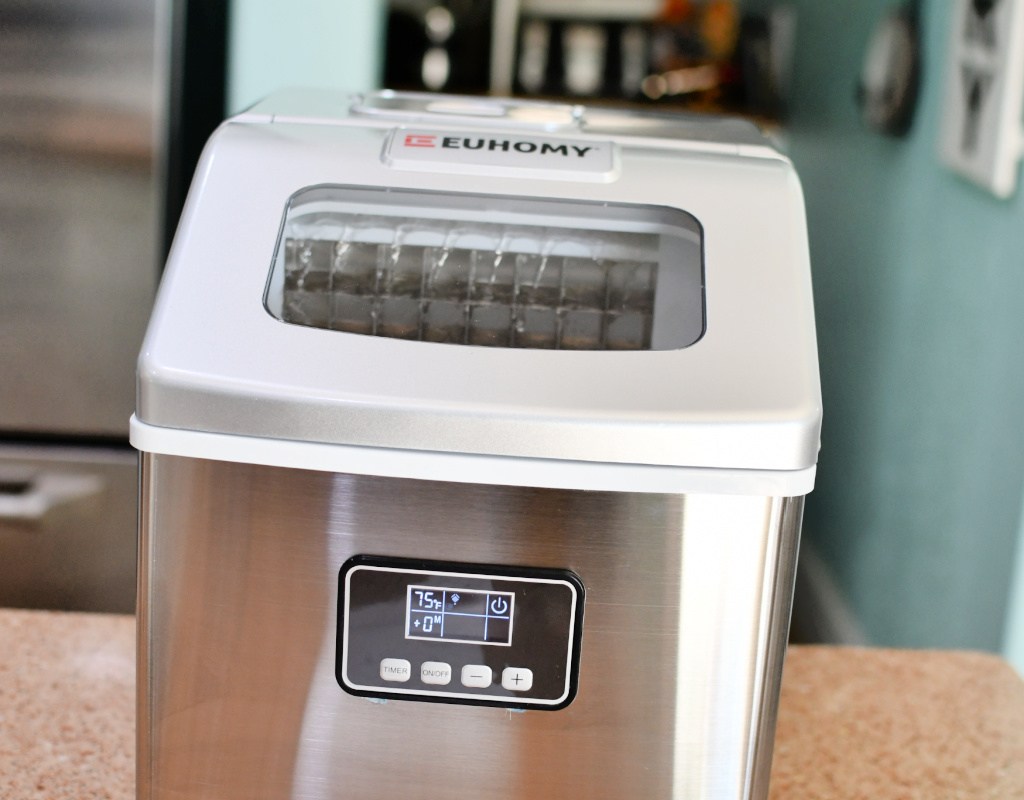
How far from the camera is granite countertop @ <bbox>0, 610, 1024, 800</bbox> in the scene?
71 centimetres

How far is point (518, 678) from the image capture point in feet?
1.86

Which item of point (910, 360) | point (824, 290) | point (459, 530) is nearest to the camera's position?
point (459, 530)

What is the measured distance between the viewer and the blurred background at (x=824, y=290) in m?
1.38

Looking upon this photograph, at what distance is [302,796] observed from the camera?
58cm

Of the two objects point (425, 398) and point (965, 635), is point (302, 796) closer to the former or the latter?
point (425, 398)

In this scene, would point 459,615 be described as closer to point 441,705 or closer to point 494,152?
point 441,705

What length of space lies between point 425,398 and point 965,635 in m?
1.32

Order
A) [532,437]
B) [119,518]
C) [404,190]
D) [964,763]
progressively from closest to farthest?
[532,437], [404,190], [964,763], [119,518]

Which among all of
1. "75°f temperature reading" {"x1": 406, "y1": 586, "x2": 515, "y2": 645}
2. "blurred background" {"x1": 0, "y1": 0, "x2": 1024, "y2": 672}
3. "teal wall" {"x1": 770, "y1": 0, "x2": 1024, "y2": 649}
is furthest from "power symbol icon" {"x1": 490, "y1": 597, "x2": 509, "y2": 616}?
"teal wall" {"x1": 770, "y1": 0, "x2": 1024, "y2": 649}

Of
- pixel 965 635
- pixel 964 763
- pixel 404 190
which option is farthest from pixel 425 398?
pixel 965 635

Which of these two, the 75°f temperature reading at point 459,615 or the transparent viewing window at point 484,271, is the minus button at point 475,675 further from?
the transparent viewing window at point 484,271

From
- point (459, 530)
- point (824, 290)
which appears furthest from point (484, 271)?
point (824, 290)

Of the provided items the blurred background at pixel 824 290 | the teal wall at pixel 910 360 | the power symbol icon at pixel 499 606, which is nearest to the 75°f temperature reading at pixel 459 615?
the power symbol icon at pixel 499 606

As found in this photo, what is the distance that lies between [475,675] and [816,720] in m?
0.33
